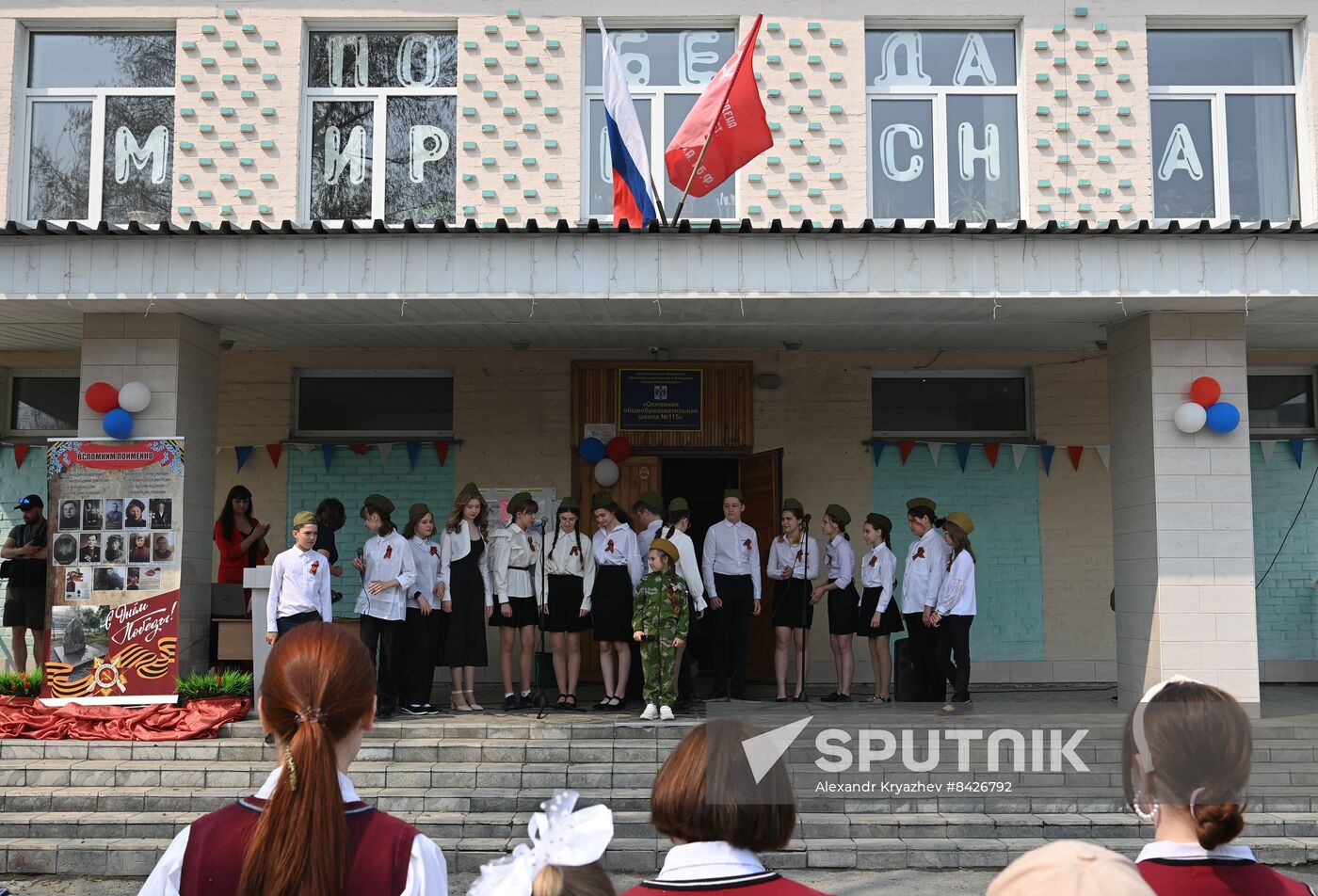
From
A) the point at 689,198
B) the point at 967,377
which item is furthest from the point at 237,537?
the point at 967,377

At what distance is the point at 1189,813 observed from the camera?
91.7 inches

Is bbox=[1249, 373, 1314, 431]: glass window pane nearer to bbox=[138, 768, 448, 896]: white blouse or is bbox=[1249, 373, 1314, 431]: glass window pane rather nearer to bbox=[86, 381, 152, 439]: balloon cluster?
bbox=[86, 381, 152, 439]: balloon cluster

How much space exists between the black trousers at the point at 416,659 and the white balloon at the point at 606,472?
8.69 feet

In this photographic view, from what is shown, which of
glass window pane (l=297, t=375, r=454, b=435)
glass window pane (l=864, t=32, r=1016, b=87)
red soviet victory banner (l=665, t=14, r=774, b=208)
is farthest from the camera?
glass window pane (l=864, t=32, r=1016, b=87)

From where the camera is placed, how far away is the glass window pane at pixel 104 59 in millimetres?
12172

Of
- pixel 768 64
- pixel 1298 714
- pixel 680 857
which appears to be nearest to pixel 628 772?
pixel 1298 714

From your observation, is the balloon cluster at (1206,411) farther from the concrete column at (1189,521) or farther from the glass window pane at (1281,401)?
the glass window pane at (1281,401)

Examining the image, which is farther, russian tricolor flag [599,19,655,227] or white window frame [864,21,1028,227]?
white window frame [864,21,1028,227]

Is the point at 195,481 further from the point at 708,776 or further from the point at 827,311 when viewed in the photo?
the point at 708,776

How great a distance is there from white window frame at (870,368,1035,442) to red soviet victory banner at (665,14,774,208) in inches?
122

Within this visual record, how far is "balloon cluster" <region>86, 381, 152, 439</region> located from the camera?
30.0 ft

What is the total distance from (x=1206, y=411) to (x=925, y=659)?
2830mm

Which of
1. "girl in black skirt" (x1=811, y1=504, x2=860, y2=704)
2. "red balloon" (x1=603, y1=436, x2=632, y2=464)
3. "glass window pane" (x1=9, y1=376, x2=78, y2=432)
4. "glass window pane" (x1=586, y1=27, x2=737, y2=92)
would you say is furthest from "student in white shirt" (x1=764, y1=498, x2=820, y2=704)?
"glass window pane" (x1=9, y1=376, x2=78, y2=432)

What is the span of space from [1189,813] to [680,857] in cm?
97
